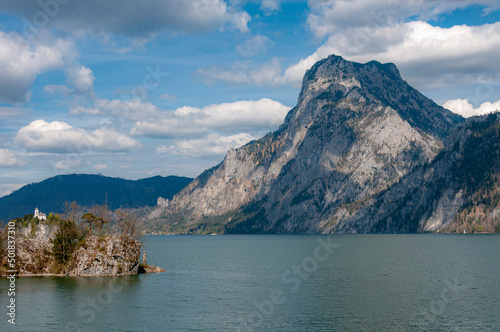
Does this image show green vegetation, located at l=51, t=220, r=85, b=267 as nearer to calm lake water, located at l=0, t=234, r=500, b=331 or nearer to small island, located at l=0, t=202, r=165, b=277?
small island, located at l=0, t=202, r=165, b=277

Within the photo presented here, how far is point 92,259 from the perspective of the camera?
12131 centimetres

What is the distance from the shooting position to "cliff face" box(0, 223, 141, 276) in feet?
397

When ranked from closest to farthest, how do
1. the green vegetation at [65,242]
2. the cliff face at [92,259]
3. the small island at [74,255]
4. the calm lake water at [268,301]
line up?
the calm lake water at [268,301] < the cliff face at [92,259] < the small island at [74,255] < the green vegetation at [65,242]

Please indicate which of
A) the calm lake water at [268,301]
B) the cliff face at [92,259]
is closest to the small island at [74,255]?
the cliff face at [92,259]

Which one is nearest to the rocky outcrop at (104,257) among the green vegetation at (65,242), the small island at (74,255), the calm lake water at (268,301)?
the small island at (74,255)

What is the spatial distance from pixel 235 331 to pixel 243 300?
22.8 m

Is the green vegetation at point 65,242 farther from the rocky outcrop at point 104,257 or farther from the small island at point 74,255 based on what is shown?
the rocky outcrop at point 104,257

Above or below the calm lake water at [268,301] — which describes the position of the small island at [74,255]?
above

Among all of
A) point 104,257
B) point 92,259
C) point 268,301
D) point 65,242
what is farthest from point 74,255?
point 268,301

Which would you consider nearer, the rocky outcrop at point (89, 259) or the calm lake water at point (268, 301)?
the calm lake water at point (268, 301)

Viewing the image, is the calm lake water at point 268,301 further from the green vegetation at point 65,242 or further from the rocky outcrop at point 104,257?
the green vegetation at point 65,242

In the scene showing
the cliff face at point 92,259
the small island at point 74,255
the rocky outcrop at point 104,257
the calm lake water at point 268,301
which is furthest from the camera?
the small island at point 74,255

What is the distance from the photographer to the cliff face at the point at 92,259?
121 m

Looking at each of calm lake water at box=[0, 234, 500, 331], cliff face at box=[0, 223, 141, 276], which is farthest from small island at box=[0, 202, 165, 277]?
calm lake water at box=[0, 234, 500, 331]
